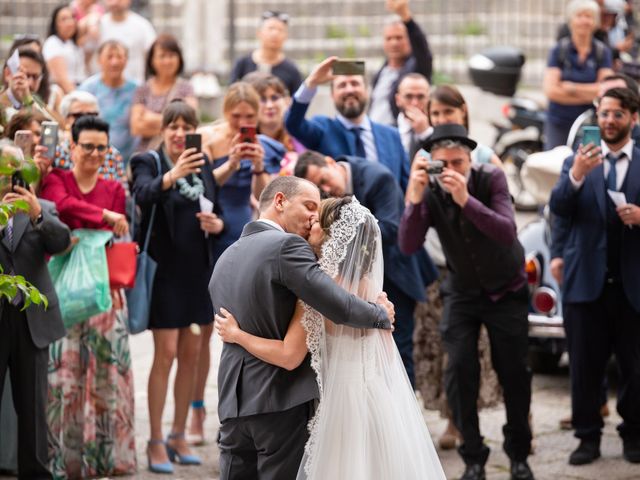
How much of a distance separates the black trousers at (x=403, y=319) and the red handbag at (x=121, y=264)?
1.49m

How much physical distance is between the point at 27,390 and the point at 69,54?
235 inches

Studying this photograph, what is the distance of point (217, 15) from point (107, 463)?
11.4 m

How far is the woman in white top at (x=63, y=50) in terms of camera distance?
12.5 metres

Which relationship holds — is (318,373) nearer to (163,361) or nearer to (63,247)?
(63,247)

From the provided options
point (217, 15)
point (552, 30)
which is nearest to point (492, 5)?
point (552, 30)

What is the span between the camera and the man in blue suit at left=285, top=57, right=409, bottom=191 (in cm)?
882

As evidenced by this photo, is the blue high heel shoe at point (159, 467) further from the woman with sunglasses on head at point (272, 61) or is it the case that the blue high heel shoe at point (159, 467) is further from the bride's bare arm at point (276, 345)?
the woman with sunglasses on head at point (272, 61)

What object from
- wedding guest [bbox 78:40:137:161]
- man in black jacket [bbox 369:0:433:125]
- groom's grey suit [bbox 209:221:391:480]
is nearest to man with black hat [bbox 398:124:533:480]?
groom's grey suit [bbox 209:221:391:480]

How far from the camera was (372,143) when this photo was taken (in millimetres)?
8875

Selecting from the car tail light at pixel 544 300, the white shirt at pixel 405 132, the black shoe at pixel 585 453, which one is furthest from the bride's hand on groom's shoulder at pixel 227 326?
the car tail light at pixel 544 300

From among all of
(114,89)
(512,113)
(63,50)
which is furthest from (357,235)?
(512,113)

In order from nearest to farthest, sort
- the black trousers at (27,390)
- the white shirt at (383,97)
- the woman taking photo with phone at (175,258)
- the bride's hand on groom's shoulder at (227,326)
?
the bride's hand on groom's shoulder at (227,326)
the black trousers at (27,390)
the woman taking photo with phone at (175,258)
the white shirt at (383,97)

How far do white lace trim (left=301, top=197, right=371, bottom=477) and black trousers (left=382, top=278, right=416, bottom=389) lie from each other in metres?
2.20

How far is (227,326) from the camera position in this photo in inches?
235
